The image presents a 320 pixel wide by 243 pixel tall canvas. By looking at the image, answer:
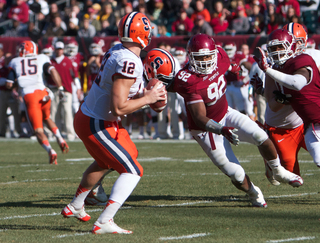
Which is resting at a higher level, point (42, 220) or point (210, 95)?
point (210, 95)

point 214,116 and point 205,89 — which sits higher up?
point 205,89

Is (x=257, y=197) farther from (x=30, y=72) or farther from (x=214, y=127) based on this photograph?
(x=30, y=72)

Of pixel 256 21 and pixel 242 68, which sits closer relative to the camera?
pixel 242 68

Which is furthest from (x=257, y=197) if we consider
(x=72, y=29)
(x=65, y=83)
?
(x=72, y=29)

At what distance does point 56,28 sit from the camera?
16.8 meters

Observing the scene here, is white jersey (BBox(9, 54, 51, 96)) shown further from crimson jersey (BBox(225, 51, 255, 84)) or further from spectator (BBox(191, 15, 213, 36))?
spectator (BBox(191, 15, 213, 36))

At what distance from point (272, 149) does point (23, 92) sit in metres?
5.44

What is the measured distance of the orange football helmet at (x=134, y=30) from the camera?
13.9 feet

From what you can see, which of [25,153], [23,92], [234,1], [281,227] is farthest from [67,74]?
[281,227]

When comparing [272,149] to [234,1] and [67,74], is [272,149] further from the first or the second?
[234,1]

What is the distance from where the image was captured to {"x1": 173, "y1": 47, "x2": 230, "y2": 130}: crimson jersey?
5008mm

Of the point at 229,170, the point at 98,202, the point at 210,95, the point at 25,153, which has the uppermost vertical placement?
the point at 210,95

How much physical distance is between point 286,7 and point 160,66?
10.7m

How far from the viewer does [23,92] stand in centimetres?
933
